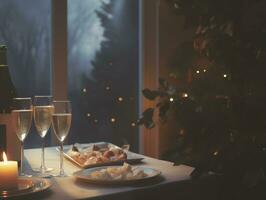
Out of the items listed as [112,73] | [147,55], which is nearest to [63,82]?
[112,73]

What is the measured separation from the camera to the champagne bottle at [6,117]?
4.67 ft

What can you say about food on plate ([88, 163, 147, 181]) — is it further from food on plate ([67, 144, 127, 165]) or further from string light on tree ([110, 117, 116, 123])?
string light on tree ([110, 117, 116, 123])

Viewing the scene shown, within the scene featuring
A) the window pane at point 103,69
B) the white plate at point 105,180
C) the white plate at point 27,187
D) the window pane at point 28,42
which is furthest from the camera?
the window pane at point 103,69

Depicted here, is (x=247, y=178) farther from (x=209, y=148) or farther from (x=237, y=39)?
(x=237, y=39)

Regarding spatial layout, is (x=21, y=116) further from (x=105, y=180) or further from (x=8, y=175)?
(x=105, y=180)

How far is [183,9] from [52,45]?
1448 millimetres

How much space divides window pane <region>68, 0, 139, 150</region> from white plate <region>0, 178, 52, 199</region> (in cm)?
144

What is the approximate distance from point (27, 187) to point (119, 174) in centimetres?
27

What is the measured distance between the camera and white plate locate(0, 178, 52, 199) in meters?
1.13

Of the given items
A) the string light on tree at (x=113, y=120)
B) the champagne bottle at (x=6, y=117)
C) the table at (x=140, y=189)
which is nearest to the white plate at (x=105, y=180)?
the table at (x=140, y=189)

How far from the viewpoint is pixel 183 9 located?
1.21 m

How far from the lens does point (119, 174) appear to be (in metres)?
1.30

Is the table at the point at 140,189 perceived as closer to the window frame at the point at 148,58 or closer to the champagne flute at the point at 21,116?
the champagne flute at the point at 21,116

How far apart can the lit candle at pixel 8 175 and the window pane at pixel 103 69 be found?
1.50m
